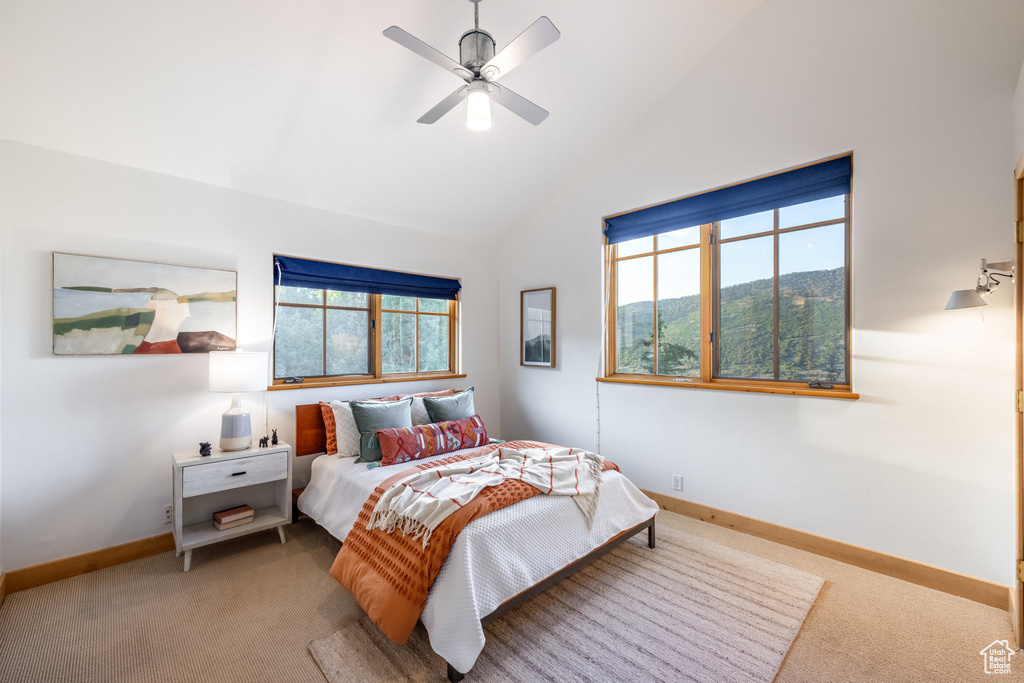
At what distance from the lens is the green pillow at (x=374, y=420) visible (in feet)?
9.76

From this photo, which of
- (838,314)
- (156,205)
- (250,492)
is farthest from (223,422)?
(838,314)

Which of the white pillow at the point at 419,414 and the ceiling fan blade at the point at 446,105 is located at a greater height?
the ceiling fan blade at the point at 446,105

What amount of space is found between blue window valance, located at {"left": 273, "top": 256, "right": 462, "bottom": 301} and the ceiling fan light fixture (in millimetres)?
1925

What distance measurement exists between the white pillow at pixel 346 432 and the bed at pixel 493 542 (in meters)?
0.09

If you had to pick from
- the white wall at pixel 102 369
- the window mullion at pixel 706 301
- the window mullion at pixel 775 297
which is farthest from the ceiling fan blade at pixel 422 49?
the window mullion at pixel 775 297

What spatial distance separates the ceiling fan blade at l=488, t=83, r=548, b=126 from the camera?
7.18ft

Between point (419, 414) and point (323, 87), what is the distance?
231 cm

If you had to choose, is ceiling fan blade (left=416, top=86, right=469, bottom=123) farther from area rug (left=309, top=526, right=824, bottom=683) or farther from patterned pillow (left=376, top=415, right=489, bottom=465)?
area rug (left=309, top=526, right=824, bottom=683)

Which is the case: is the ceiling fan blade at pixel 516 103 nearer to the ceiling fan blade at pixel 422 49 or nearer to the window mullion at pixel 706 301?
the ceiling fan blade at pixel 422 49

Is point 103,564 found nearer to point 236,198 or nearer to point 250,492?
point 250,492

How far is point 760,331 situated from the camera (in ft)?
10.00

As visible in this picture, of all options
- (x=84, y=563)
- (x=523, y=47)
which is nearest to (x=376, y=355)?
(x=84, y=563)

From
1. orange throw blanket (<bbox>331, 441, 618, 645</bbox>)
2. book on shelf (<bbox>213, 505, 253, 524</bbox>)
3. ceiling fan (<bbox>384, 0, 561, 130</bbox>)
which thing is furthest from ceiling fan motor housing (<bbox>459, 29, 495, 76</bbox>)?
book on shelf (<bbox>213, 505, 253, 524</bbox>)

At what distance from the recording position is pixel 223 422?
2.77 metres
